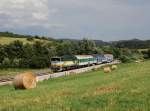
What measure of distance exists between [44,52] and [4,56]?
392 inches

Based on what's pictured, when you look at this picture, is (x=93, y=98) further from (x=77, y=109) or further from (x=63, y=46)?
(x=63, y=46)

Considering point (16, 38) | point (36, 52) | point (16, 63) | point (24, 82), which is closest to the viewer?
point (24, 82)

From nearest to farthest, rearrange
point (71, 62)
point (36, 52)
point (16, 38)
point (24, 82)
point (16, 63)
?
1. point (24, 82)
2. point (71, 62)
3. point (16, 63)
4. point (36, 52)
5. point (16, 38)

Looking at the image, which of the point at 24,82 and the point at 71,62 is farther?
the point at 71,62

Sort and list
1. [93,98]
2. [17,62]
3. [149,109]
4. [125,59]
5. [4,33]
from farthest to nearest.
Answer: [4,33]
[125,59]
[17,62]
[93,98]
[149,109]

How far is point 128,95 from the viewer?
52.3 feet

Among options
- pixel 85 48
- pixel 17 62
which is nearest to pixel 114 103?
pixel 17 62

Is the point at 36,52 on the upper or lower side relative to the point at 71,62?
upper

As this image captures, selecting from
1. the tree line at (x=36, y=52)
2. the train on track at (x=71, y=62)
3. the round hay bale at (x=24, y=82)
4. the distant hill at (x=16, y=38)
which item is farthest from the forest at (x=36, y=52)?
the round hay bale at (x=24, y=82)

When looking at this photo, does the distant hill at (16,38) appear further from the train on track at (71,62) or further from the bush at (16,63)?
the train on track at (71,62)

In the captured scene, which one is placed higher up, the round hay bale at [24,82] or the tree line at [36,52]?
the round hay bale at [24,82]

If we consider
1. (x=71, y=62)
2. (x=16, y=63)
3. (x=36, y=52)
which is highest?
(x=36, y=52)

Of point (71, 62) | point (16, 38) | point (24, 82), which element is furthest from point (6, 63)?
point (24, 82)

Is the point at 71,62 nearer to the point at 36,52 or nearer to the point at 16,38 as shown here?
the point at 36,52
